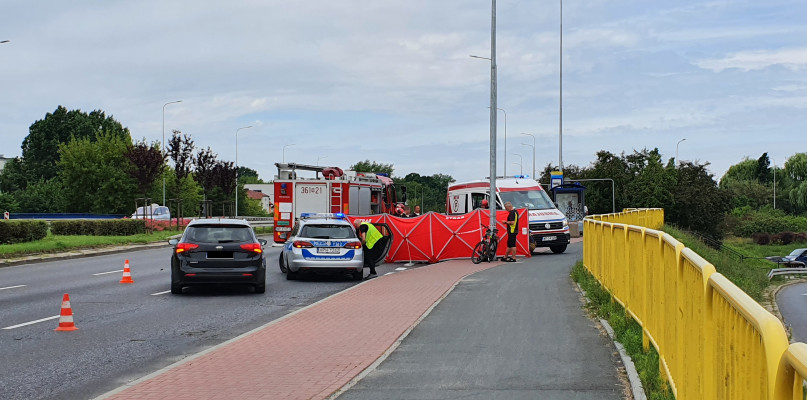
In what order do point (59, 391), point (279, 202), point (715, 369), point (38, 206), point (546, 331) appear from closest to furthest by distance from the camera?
point (715, 369) < point (59, 391) < point (546, 331) < point (279, 202) < point (38, 206)

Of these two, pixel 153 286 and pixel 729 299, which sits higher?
pixel 729 299

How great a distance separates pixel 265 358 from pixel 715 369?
18.8 ft

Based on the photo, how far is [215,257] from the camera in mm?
16297

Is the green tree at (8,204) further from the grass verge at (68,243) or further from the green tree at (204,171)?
the grass verge at (68,243)

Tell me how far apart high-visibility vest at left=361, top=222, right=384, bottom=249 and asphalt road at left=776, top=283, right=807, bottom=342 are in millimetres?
9591

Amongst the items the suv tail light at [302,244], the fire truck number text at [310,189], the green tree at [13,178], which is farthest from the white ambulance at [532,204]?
the green tree at [13,178]

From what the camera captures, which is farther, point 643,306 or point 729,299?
point 643,306

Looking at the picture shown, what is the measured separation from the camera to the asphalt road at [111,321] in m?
8.76

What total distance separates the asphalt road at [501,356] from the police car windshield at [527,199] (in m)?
14.7

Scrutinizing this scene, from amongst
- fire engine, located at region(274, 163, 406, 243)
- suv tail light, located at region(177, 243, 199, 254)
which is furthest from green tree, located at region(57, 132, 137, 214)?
suv tail light, located at region(177, 243, 199, 254)

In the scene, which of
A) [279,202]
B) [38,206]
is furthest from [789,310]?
[38,206]

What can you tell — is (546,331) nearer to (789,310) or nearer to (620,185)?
(789,310)

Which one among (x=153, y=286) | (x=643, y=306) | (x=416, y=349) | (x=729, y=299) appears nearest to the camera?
(x=729, y=299)

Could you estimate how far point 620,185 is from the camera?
60.1 meters
